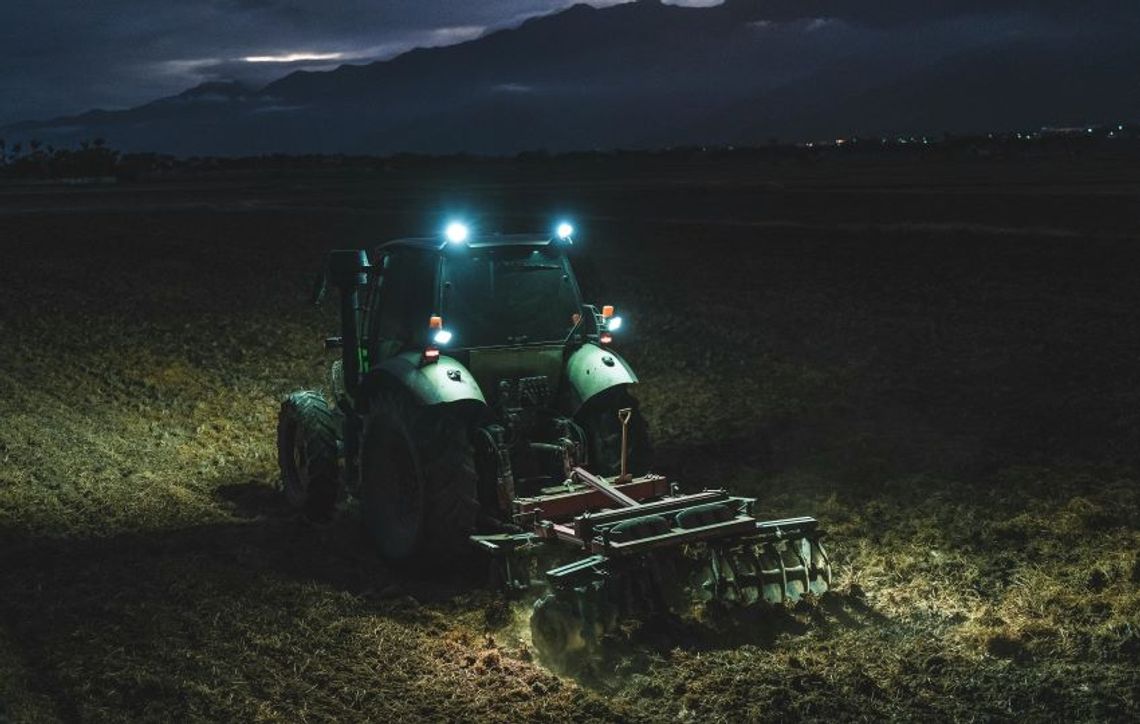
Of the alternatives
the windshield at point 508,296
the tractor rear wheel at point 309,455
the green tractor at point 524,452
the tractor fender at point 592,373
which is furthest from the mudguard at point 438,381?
the tractor rear wheel at point 309,455

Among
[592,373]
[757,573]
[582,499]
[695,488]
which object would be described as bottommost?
[695,488]

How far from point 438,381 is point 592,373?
1.07 meters

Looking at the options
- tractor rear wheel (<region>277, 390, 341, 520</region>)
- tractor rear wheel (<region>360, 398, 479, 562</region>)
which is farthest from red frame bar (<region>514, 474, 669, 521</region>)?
tractor rear wheel (<region>277, 390, 341, 520</region>)

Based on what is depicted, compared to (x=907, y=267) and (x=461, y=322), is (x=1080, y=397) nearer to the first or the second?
(x=461, y=322)

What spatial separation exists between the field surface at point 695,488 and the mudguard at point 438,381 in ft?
4.12

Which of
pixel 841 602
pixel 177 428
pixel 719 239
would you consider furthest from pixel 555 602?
pixel 719 239

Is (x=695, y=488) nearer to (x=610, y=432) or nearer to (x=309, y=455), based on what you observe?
(x=610, y=432)

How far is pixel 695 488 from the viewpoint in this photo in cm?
1062

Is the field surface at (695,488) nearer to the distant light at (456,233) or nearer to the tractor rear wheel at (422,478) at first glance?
the tractor rear wheel at (422,478)

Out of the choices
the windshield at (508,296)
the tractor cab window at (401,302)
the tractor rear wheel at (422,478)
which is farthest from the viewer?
the tractor cab window at (401,302)

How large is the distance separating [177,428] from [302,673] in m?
7.25

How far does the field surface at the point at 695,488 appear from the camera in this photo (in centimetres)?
651

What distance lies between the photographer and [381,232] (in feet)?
119

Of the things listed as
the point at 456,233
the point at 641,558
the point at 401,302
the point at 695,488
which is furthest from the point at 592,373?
the point at 695,488
